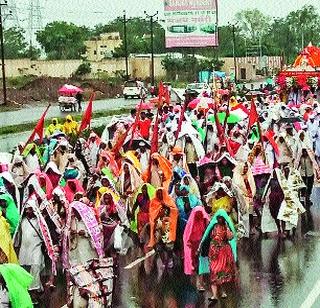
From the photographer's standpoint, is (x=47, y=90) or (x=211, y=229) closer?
(x=211, y=229)

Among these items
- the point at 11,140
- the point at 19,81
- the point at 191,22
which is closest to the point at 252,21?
the point at 19,81

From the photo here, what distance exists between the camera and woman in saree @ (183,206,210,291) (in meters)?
11.6

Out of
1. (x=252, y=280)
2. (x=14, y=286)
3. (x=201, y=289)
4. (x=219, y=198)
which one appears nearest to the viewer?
(x=14, y=286)

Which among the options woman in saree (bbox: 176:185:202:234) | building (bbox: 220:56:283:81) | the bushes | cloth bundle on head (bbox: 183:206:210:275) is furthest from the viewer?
building (bbox: 220:56:283:81)

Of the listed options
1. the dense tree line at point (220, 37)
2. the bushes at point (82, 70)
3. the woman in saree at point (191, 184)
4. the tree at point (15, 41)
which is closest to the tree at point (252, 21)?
the dense tree line at point (220, 37)

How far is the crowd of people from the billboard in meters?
26.7

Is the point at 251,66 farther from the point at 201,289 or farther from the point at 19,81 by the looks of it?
the point at 201,289

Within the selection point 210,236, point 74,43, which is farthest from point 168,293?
point 74,43

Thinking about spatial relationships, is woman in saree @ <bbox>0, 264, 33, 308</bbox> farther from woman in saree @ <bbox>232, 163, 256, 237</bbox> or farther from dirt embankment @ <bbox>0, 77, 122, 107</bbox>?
dirt embankment @ <bbox>0, 77, 122, 107</bbox>

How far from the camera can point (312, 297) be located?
11.0 m

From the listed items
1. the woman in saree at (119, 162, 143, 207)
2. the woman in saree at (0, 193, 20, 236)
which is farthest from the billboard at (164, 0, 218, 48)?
the woman in saree at (0, 193, 20, 236)

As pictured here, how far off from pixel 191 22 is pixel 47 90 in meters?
22.5

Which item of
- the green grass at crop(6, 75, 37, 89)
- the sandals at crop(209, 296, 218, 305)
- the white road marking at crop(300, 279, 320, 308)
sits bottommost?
the green grass at crop(6, 75, 37, 89)

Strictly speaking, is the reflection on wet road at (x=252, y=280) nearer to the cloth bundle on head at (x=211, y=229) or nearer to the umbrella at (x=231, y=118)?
the cloth bundle on head at (x=211, y=229)
